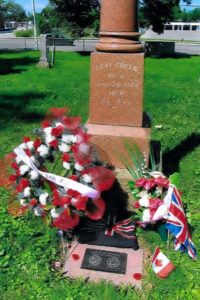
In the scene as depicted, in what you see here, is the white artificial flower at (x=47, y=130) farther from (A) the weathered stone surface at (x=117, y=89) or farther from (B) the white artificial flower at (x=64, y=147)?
(A) the weathered stone surface at (x=117, y=89)

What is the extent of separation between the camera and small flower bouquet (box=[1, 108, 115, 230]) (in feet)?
11.3

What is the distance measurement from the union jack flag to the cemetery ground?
106 mm

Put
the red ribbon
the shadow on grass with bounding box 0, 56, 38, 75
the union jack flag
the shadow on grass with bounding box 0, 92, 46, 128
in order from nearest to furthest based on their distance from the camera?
the union jack flag, the red ribbon, the shadow on grass with bounding box 0, 92, 46, 128, the shadow on grass with bounding box 0, 56, 38, 75

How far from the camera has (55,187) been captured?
11.8 ft

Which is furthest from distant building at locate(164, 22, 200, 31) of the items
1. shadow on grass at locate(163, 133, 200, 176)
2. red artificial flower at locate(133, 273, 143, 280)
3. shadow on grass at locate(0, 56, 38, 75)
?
red artificial flower at locate(133, 273, 143, 280)

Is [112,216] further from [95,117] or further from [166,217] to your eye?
[95,117]

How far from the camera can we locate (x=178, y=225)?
355 cm

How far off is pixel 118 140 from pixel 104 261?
1380 mm


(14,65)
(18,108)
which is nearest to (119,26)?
(18,108)

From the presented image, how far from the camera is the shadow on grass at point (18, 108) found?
25.1 ft

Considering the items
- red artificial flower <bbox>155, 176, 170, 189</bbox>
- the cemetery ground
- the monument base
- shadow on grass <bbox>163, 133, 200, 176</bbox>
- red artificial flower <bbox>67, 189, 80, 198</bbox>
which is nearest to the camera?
the cemetery ground

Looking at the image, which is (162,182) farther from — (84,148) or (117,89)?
(117,89)

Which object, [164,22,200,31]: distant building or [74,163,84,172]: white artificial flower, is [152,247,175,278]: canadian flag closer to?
[74,163,84,172]: white artificial flower

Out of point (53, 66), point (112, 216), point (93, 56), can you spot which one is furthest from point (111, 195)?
point (53, 66)
